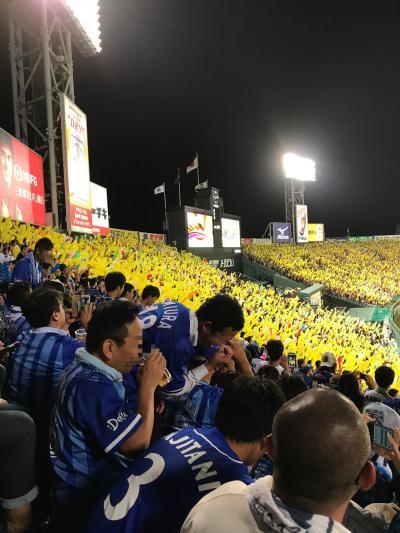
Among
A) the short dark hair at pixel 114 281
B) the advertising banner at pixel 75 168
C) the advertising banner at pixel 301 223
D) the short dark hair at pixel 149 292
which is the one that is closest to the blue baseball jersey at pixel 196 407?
the short dark hair at pixel 114 281

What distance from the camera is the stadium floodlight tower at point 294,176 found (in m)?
37.9

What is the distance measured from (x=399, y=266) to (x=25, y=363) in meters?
38.4

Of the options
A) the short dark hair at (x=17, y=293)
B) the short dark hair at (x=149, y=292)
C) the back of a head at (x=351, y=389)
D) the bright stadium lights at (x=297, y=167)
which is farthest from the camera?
the bright stadium lights at (x=297, y=167)

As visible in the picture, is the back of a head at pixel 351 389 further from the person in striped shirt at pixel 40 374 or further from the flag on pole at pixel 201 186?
the flag on pole at pixel 201 186

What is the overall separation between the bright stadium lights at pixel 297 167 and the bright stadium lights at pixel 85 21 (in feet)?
81.5

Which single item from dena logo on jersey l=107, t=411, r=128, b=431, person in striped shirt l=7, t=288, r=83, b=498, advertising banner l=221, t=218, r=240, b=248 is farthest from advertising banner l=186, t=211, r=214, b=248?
dena logo on jersey l=107, t=411, r=128, b=431

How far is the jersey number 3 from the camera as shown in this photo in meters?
1.37

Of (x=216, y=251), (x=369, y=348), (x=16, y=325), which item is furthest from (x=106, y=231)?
(x=16, y=325)

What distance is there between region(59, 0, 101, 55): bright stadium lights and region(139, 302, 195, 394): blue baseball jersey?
48.0 ft

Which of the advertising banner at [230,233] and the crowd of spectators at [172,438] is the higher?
the advertising banner at [230,233]

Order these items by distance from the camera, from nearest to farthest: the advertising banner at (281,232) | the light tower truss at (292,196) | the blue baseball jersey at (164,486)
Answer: the blue baseball jersey at (164,486) < the advertising banner at (281,232) < the light tower truss at (292,196)

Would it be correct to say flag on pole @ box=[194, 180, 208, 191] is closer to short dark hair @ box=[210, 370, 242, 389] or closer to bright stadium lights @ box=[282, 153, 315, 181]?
bright stadium lights @ box=[282, 153, 315, 181]

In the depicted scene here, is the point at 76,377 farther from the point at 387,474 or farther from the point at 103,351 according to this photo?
the point at 387,474

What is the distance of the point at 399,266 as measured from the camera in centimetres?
3619
